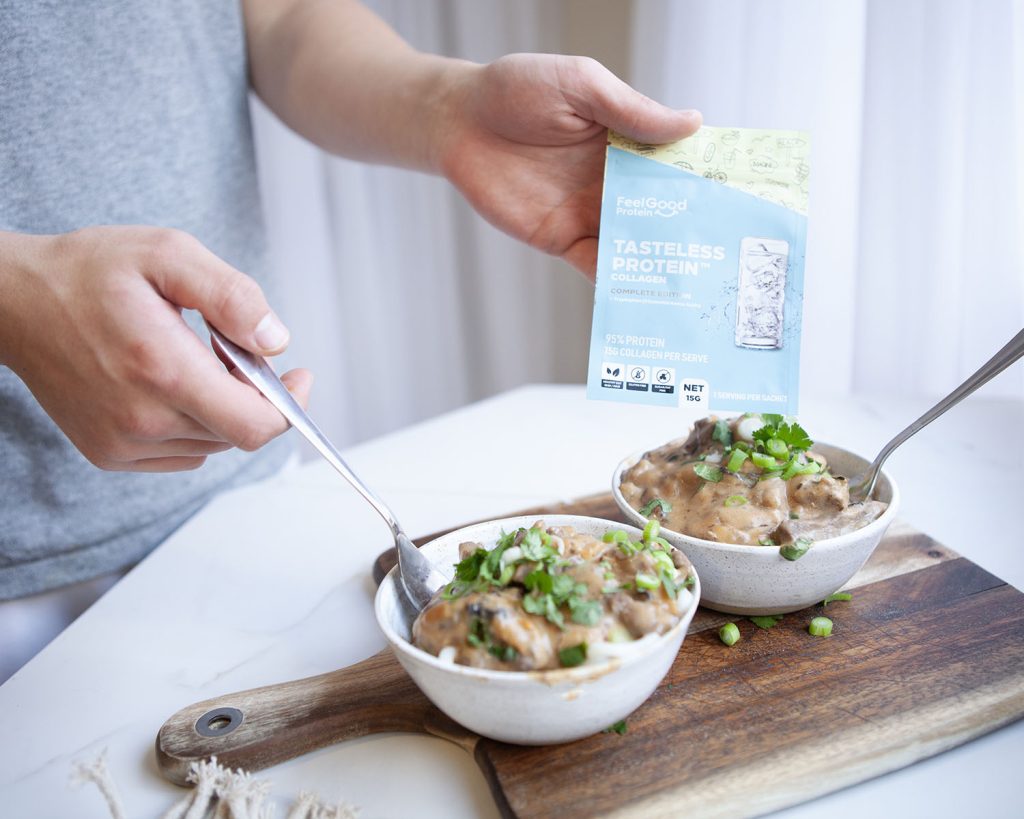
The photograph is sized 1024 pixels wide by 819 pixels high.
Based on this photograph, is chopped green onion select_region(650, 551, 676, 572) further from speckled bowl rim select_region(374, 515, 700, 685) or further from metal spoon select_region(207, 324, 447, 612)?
metal spoon select_region(207, 324, 447, 612)

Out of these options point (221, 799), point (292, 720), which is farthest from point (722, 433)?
point (221, 799)

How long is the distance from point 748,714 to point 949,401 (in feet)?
1.71

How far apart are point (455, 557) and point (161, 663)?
1.55ft

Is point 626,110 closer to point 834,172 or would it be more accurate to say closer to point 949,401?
point 949,401

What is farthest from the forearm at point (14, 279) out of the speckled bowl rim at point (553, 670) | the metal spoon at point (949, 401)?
the metal spoon at point (949, 401)

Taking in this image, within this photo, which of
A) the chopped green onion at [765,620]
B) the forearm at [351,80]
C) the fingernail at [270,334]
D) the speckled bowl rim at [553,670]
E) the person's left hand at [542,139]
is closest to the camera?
the speckled bowl rim at [553,670]

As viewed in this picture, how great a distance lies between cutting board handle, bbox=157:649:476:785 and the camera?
3.55 feet

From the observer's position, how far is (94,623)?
143 cm

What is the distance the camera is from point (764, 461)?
1.27 meters

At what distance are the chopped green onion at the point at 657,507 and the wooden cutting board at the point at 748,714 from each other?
0.52 ft

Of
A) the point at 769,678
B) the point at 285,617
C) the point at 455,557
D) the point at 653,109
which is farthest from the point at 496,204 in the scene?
the point at 769,678

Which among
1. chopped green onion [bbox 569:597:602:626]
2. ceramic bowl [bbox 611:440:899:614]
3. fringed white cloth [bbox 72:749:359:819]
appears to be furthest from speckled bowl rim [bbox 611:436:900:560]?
fringed white cloth [bbox 72:749:359:819]

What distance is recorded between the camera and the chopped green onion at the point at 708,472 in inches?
50.5

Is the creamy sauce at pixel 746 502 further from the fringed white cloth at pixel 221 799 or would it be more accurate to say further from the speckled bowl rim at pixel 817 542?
the fringed white cloth at pixel 221 799
